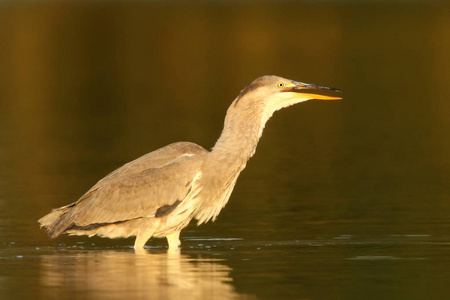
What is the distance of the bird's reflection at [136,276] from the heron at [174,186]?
1.04 feet

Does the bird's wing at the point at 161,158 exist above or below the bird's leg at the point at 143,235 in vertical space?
above

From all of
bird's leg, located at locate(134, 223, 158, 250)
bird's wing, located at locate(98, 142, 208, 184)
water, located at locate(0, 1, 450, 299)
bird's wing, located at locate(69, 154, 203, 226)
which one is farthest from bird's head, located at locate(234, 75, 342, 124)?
bird's leg, located at locate(134, 223, 158, 250)

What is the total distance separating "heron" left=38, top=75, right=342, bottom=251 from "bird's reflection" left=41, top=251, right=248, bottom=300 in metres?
0.32

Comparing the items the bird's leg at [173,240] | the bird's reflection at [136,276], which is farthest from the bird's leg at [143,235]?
the bird's leg at [173,240]

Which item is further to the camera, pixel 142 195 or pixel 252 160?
pixel 252 160

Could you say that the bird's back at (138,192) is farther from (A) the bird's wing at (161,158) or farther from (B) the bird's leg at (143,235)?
(B) the bird's leg at (143,235)

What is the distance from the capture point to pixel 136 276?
48.8ft

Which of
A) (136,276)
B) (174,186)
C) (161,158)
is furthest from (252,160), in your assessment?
(136,276)

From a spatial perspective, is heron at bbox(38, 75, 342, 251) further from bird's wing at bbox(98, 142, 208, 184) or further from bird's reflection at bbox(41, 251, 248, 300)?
bird's reflection at bbox(41, 251, 248, 300)

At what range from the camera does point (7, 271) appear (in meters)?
15.4

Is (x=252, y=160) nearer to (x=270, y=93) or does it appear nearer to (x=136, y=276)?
(x=270, y=93)

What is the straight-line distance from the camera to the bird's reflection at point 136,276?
548 inches

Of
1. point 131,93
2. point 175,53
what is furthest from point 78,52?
point 131,93

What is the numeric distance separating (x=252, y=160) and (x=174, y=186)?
979 cm
